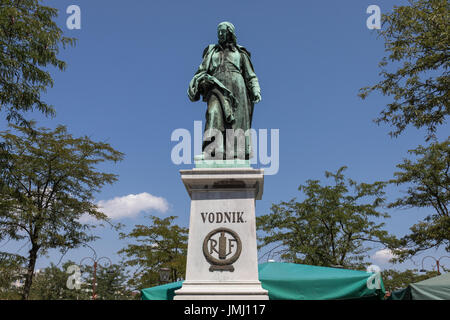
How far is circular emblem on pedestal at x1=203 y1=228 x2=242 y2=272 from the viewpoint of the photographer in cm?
644

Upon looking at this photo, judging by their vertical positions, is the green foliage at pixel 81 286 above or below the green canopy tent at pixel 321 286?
above

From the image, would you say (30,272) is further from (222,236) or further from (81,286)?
(81,286)

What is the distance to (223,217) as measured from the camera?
6707mm

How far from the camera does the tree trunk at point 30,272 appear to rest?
60.2 ft

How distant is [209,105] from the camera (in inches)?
310

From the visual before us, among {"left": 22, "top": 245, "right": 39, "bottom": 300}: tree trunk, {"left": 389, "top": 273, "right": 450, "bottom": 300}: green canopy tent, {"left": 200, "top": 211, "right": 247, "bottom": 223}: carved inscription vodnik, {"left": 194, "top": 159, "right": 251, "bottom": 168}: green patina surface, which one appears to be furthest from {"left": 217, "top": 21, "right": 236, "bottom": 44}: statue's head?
{"left": 22, "top": 245, "right": 39, "bottom": 300}: tree trunk

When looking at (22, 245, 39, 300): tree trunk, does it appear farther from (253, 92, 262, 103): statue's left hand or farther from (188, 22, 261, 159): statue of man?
(253, 92, 262, 103): statue's left hand

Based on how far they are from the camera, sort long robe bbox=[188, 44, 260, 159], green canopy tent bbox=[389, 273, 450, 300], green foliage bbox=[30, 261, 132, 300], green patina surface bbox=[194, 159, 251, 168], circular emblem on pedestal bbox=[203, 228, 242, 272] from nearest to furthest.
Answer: circular emblem on pedestal bbox=[203, 228, 242, 272], green patina surface bbox=[194, 159, 251, 168], long robe bbox=[188, 44, 260, 159], green canopy tent bbox=[389, 273, 450, 300], green foliage bbox=[30, 261, 132, 300]

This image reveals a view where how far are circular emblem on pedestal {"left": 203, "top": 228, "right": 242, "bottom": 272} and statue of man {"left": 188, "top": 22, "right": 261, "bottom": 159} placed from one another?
1519mm

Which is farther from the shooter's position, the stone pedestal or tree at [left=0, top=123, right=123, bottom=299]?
tree at [left=0, top=123, right=123, bottom=299]

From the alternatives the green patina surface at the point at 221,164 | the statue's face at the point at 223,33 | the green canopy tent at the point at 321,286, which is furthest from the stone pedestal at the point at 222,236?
the statue's face at the point at 223,33

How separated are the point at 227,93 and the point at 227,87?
28cm

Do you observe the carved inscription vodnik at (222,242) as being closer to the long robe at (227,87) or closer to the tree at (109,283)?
the long robe at (227,87)

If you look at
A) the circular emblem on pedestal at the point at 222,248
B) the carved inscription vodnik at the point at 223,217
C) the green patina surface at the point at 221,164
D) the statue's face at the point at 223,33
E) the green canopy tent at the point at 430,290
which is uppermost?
the statue's face at the point at 223,33
